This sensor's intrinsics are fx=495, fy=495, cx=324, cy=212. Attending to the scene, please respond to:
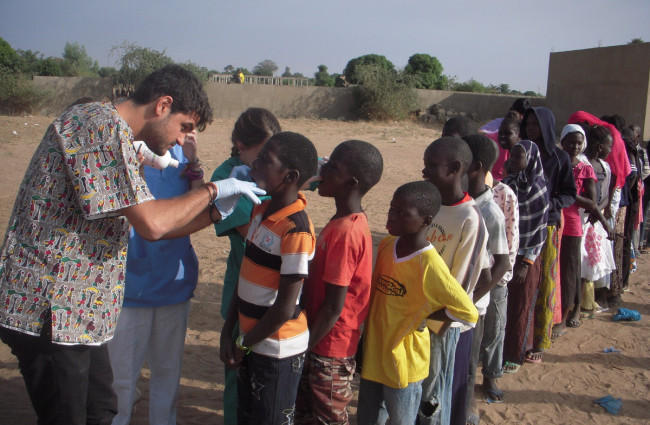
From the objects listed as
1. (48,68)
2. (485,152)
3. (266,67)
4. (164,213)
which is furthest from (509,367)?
(266,67)

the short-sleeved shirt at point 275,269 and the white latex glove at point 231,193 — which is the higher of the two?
the white latex glove at point 231,193

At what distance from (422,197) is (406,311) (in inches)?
20.2

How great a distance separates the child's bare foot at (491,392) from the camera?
3451 mm

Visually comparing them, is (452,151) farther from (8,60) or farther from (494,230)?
(8,60)

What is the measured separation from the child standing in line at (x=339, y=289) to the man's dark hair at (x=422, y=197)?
17 cm

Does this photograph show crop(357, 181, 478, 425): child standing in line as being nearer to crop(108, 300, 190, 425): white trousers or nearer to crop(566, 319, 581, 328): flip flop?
crop(108, 300, 190, 425): white trousers

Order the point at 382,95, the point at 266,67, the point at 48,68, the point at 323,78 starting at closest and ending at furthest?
the point at 382,95 → the point at 48,68 → the point at 323,78 → the point at 266,67

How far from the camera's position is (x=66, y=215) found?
176cm

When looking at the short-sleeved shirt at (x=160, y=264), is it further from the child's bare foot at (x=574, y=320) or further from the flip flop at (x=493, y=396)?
the child's bare foot at (x=574, y=320)

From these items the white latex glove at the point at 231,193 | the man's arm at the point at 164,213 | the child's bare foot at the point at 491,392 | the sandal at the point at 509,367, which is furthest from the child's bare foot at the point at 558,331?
the man's arm at the point at 164,213

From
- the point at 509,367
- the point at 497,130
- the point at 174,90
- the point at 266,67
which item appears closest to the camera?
the point at 174,90

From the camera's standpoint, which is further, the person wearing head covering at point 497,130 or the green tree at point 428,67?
the green tree at point 428,67

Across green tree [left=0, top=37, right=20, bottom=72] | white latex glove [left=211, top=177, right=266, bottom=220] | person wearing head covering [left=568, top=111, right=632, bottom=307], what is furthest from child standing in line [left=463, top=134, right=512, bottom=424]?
green tree [left=0, top=37, right=20, bottom=72]

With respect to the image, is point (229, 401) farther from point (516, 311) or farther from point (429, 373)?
point (516, 311)
